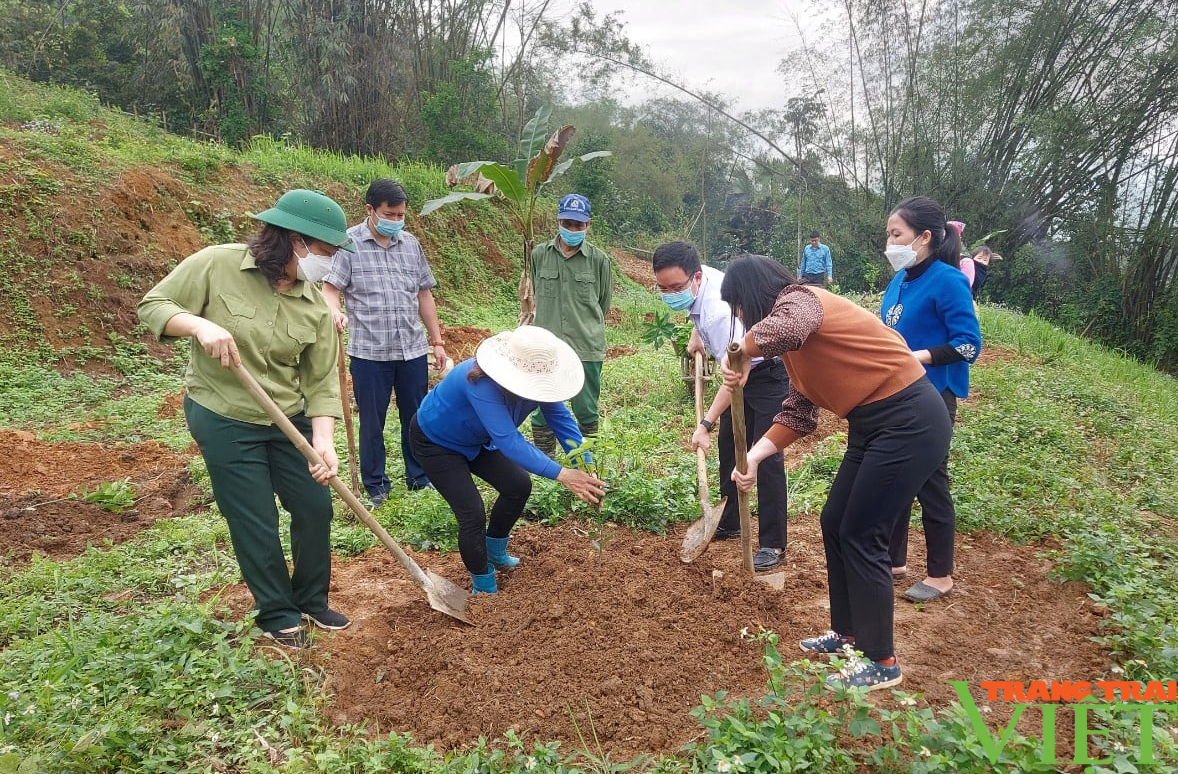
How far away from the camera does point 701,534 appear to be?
359cm

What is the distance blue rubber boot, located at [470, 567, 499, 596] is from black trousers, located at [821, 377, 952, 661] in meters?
1.51

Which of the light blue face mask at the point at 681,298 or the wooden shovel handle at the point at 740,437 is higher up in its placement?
the light blue face mask at the point at 681,298

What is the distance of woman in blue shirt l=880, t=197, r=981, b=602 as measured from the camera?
9.66 ft

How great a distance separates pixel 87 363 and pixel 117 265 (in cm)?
140

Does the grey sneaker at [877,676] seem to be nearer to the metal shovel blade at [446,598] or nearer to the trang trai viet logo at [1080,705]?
the trang trai viet logo at [1080,705]

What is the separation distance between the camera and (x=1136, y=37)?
15.0m

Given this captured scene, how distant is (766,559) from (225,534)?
→ 112 inches

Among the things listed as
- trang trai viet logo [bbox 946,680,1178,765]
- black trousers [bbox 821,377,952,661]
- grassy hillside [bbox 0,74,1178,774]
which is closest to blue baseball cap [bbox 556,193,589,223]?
grassy hillside [bbox 0,74,1178,774]

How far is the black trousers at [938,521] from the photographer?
3.08m

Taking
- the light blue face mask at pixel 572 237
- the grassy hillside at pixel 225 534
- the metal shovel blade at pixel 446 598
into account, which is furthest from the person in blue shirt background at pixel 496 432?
the light blue face mask at pixel 572 237

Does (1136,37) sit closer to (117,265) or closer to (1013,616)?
(1013,616)

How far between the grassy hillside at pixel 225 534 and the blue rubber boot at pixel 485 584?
468mm

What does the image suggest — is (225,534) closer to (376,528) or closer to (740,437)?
(376,528)

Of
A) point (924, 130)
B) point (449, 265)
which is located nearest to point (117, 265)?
point (449, 265)
